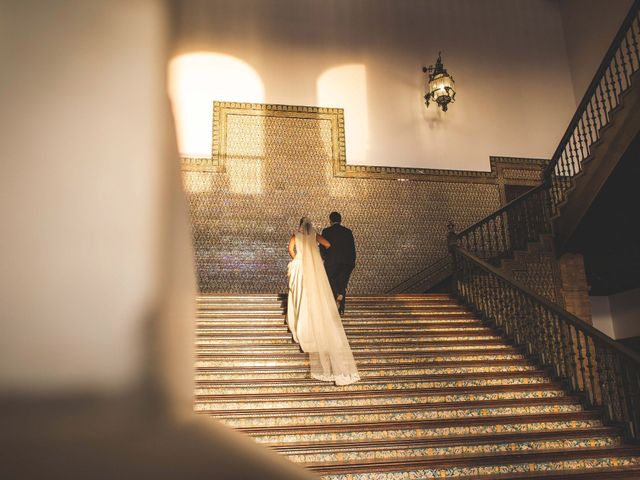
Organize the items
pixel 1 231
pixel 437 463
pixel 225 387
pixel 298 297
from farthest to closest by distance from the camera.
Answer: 1. pixel 298 297
2. pixel 225 387
3. pixel 437 463
4. pixel 1 231

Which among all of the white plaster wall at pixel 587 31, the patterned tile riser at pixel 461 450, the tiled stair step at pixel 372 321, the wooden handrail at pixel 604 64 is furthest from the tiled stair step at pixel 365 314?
the white plaster wall at pixel 587 31

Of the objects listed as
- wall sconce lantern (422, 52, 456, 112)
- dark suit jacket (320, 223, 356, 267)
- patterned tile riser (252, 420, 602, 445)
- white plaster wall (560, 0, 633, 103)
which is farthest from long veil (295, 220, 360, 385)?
white plaster wall (560, 0, 633, 103)

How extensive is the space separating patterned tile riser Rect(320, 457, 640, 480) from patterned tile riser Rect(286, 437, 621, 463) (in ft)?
0.73

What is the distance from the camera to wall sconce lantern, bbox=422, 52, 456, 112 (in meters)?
10.8

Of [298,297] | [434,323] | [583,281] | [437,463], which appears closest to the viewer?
[437,463]

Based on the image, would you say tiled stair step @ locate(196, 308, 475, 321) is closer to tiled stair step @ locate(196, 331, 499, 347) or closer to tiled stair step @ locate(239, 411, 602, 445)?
tiled stair step @ locate(196, 331, 499, 347)

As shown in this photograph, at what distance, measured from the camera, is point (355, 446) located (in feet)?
15.0

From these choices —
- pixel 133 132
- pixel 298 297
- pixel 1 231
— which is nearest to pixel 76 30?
pixel 133 132

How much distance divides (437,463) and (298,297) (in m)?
2.44

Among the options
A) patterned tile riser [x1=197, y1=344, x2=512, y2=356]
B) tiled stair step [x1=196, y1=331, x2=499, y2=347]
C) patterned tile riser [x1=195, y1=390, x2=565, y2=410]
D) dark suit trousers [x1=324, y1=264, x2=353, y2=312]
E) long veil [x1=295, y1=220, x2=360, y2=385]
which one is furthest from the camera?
dark suit trousers [x1=324, y1=264, x2=353, y2=312]

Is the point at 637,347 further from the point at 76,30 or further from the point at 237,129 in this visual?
the point at 76,30

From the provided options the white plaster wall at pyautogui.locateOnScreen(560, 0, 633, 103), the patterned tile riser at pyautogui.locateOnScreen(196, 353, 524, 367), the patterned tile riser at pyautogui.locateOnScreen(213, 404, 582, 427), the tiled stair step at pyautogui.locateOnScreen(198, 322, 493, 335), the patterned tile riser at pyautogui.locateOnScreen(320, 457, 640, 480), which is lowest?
the patterned tile riser at pyautogui.locateOnScreen(320, 457, 640, 480)

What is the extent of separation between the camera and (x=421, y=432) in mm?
4879

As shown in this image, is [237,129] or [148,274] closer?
[148,274]
